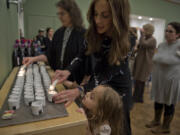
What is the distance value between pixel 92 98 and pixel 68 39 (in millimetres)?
701

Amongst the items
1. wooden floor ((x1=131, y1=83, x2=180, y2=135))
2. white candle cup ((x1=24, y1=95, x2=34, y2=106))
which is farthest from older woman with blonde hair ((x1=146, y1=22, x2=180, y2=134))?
white candle cup ((x1=24, y1=95, x2=34, y2=106))

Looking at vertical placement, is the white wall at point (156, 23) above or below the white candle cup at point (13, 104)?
above

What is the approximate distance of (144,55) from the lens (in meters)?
2.52

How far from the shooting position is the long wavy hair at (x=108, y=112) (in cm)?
74

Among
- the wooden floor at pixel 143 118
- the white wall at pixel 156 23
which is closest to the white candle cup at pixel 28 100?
the wooden floor at pixel 143 118

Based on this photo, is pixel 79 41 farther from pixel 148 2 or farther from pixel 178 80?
pixel 148 2

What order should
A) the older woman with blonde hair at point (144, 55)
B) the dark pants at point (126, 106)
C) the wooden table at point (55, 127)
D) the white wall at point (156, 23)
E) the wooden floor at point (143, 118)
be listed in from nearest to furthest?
1. the wooden table at point (55, 127)
2. the dark pants at point (126, 106)
3. the wooden floor at point (143, 118)
4. the older woman with blonde hair at point (144, 55)
5. the white wall at point (156, 23)

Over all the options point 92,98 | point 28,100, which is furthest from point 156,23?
point 28,100

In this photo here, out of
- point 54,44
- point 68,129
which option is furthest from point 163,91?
point 68,129

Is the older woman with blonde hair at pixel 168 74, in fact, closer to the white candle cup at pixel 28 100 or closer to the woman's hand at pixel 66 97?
the woman's hand at pixel 66 97

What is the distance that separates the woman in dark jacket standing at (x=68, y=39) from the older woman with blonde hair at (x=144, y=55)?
1449mm

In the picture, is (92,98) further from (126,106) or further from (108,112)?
(126,106)

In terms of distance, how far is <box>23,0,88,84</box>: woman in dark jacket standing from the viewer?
129cm

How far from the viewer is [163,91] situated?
1.80 meters
